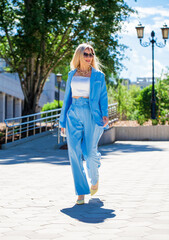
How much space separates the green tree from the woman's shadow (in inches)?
513

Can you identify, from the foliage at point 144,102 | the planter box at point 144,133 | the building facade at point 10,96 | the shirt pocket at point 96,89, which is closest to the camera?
the shirt pocket at point 96,89

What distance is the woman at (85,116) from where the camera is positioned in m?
4.97

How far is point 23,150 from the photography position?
14.2 metres

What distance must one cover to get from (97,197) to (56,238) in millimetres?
2093

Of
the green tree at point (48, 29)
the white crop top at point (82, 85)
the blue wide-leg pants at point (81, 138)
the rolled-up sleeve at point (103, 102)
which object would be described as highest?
the green tree at point (48, 29)

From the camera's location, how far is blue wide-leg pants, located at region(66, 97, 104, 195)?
494 cm

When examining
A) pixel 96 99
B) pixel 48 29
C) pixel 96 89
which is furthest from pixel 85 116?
pixel 48 29

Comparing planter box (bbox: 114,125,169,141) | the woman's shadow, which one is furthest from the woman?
planter box (bbox: 114,125,169,141)

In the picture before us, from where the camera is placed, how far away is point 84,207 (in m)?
4.70

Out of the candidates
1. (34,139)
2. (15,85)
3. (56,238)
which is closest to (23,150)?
(34,139)

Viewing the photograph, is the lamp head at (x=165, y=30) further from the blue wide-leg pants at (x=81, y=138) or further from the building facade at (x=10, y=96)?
the blue wide-leg pants at (x=81, y=138)

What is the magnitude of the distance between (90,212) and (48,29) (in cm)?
1380

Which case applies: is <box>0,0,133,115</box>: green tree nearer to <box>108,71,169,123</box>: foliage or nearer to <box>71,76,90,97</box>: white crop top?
<box>108,71,169,123</box>: foliage

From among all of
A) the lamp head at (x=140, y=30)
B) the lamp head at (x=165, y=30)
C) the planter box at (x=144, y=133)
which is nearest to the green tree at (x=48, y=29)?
the lamp head at (x=140, y=30)
